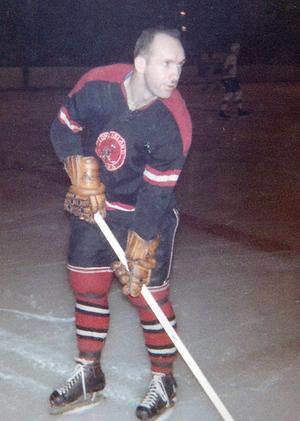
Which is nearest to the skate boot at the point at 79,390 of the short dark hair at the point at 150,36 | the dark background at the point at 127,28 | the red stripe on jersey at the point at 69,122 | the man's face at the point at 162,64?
the red stripe on jersey at the point at 69,122

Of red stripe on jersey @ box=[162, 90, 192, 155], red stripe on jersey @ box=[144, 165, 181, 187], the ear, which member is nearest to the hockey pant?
red stripe on jersey @ box=[144, 165, 181, 187]

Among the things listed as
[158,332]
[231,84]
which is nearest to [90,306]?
[158,332]

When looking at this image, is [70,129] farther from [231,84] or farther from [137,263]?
[231,84]

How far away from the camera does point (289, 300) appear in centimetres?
511

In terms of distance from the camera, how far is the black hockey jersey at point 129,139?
3318 mm

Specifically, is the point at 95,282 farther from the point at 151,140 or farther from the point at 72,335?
the point at 72,335

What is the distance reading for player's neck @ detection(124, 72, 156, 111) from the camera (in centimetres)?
331

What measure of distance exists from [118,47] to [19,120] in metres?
15.1

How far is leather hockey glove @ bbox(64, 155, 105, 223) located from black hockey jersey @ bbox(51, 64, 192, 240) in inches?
3.9

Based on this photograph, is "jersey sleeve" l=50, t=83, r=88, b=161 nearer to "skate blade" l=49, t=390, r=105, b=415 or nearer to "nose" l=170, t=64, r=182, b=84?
"nose" l=170, t=64, r=182, b=84

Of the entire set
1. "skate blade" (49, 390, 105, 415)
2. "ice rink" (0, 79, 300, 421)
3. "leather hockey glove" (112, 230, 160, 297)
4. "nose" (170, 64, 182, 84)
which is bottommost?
"ice rink" (0, 79, 300, 421)

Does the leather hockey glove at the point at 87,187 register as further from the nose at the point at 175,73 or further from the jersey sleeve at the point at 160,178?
the nose at the point at 175,73

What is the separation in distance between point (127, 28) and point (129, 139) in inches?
1062

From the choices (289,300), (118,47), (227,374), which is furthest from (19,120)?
(118,47)
